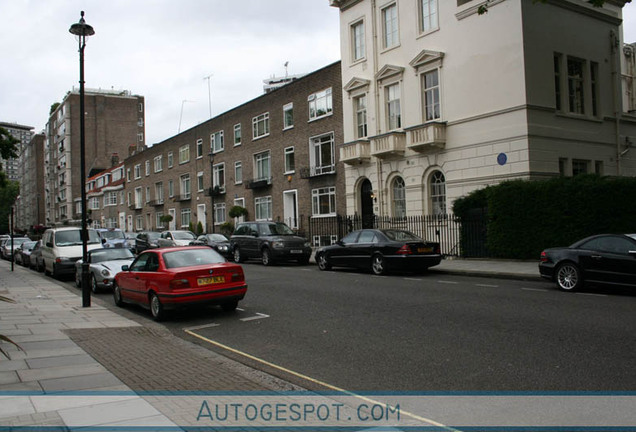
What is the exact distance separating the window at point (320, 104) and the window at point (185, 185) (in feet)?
69.1

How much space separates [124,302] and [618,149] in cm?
2165

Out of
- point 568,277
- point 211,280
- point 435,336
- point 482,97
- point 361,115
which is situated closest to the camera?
point 435,336

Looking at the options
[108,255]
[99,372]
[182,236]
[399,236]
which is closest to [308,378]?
[99,372]

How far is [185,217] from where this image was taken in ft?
165

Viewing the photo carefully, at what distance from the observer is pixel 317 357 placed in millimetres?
6828

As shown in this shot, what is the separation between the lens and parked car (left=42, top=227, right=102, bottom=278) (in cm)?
1898

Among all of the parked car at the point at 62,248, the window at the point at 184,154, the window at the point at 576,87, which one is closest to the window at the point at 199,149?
the window at the point at 184,154

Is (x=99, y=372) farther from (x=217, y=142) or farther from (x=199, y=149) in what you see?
(x=199, y=149)

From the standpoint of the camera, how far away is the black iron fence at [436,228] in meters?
20.0

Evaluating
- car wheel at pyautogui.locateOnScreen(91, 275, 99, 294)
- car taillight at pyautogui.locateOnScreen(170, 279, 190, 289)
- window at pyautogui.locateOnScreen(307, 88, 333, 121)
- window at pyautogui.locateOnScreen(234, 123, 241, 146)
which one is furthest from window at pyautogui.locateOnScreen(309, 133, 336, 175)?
car taillight at pyautogui.locateOnScreen(170, 279, 190, 289)

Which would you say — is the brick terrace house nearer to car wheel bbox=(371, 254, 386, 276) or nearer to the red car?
car wheel bbox=(371, 254, 386, 276)

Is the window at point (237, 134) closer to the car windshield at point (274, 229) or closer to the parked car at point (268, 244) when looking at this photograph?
the parked car at point (268, 244)

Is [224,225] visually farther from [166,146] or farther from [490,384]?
[490,384]

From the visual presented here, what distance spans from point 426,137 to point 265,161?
16.8 metres
